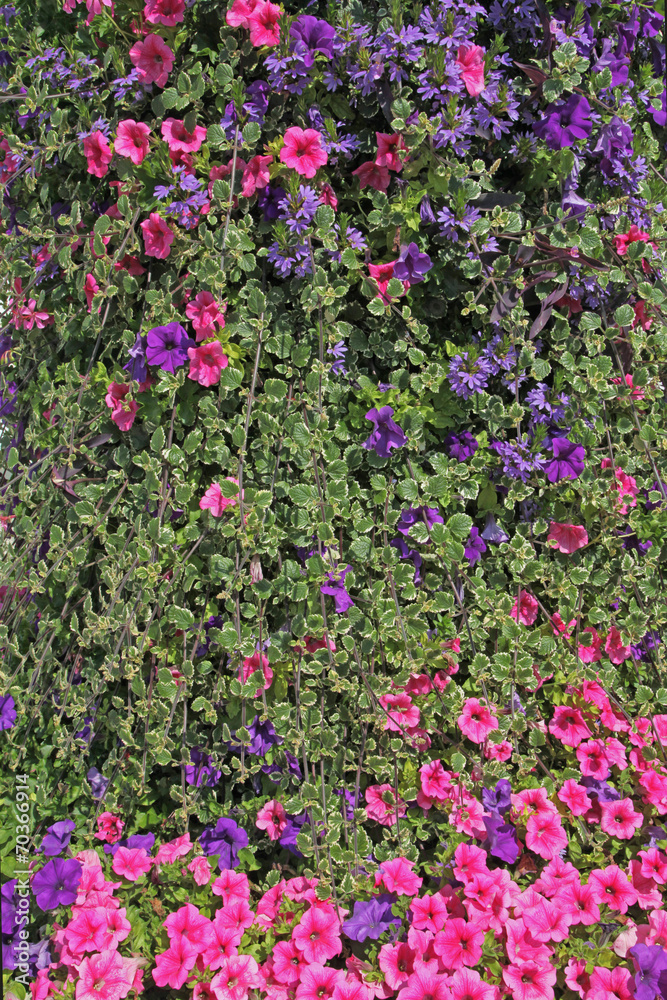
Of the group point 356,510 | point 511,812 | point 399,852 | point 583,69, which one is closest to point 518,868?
point 511,812

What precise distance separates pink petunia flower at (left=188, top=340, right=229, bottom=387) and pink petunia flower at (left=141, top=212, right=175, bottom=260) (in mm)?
263

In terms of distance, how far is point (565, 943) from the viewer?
1.61 meters

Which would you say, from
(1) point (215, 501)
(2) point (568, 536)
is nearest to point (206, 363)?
(1) point (215, 501)

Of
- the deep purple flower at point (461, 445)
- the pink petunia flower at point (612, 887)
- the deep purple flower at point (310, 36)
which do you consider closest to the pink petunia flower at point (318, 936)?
the pink petunia flower at point (612, 887)

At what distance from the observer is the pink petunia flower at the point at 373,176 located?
1.66 meters

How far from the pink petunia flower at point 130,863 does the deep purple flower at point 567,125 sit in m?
2.02

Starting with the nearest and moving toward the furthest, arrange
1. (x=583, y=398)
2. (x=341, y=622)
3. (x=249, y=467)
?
(x=341, y=622), (x=249, y=467), (x=583, y=398)

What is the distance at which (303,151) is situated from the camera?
1584 millimetres

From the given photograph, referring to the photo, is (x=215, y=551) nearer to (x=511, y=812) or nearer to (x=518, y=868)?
(x=511, y=812)

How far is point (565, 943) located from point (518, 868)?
0.18m

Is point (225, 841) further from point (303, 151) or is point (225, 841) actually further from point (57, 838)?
point (303, 151)

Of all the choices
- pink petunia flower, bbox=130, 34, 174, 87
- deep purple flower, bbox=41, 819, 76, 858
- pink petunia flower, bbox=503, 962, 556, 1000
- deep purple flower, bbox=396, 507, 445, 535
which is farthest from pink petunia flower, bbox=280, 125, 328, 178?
pink petunia flower, bbox=503, 962, 556, 1000

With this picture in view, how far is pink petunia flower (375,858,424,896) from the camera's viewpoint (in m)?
1.57

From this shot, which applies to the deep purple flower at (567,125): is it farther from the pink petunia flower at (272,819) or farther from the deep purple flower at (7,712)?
the deep purple flower at (7,712)
